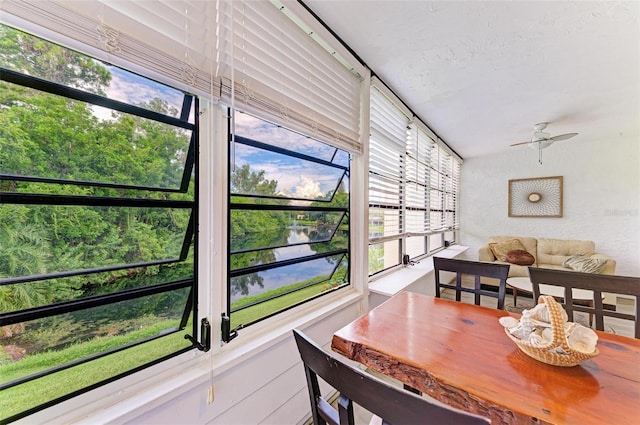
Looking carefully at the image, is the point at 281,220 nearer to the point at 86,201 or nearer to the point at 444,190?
the point at 86,201

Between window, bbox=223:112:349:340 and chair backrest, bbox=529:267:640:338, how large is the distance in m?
1.28

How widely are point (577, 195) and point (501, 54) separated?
13.7ft

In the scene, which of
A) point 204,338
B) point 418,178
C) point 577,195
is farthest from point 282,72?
point 577,195

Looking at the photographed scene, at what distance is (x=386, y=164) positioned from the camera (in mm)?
2561

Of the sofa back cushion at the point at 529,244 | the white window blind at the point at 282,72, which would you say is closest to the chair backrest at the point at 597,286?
the white window blind at the point at 282,72

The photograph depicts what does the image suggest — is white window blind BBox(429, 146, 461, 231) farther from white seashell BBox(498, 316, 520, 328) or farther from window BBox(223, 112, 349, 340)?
white seashell BBox(498, 316, 520, 328)

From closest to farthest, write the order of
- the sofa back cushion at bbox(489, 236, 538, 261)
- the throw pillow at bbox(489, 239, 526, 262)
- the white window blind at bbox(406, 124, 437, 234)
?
1. the white window blind at bbox(406, 124, 437, 234)
2. the throw pillow at bbox(489, 239, 526, 262)
3. the sofa back cushion at bbox(489, 236, 538, 261)

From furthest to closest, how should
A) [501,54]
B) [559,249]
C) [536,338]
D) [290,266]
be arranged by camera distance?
[559,249] → [501,54] → [290,266] → [536,338]

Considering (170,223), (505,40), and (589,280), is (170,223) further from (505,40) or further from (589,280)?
(505,40)

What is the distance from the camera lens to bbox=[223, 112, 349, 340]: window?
1241 millimetres

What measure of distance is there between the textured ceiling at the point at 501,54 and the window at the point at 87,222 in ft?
4.06

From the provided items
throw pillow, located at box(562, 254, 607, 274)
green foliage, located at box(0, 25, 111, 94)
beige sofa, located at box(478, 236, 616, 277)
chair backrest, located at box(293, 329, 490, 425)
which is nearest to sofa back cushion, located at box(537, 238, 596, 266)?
beige sofa, located at box(478, 236, 616, 277)

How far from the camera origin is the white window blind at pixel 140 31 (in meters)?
0.68

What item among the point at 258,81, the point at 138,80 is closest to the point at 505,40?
the point at 258,81
